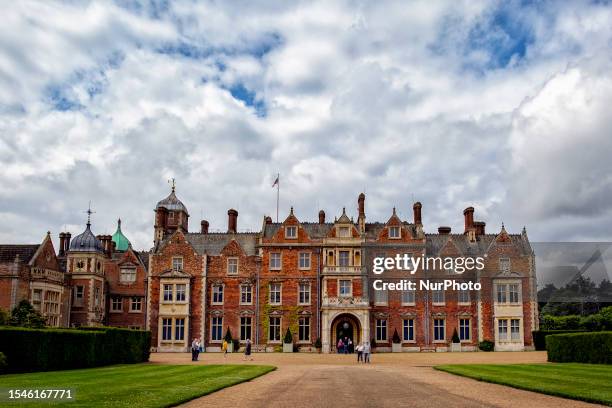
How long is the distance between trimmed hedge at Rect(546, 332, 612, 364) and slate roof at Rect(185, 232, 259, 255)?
26782 millimetres

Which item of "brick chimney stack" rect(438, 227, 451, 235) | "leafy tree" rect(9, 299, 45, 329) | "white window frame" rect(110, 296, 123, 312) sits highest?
"brick chimney stack" rect(438, 227, 451, 235)

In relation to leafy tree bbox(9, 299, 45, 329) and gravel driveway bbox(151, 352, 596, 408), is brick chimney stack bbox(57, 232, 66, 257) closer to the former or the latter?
leafy tree bbox(9, 299, 45, 329)

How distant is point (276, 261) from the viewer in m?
52.5

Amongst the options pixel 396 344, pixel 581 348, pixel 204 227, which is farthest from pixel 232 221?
pixel 581 348

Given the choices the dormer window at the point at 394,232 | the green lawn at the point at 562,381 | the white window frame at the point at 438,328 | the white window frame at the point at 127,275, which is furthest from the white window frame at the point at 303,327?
the green lawn at the point at 562,381

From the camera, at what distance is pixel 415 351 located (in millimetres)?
51031

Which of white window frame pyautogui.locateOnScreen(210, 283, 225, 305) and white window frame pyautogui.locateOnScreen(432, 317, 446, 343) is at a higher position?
white window frame pyautogui.locateOnScreen(210, 283, 225, 305)

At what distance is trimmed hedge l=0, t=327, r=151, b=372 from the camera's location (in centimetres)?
2472

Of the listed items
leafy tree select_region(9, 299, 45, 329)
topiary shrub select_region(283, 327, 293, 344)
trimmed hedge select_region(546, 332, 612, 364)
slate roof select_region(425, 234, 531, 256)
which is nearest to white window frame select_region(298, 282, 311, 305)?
topiary shrub select_region(283, 327, 293, 344)

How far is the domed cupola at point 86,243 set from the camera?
172 feet

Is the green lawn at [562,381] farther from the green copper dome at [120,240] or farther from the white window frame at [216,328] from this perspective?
the green copper dome at [120,240]

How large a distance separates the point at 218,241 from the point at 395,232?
48.3 feet

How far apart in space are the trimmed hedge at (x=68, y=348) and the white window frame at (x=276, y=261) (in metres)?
18.1

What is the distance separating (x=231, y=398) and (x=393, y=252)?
123ft
